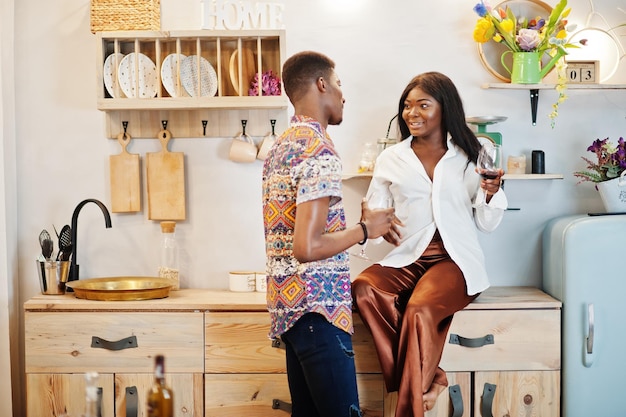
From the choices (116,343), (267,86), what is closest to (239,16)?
(267,86)

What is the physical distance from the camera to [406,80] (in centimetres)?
360

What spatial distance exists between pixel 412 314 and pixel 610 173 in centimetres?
118

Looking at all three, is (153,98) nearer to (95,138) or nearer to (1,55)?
(95,138)

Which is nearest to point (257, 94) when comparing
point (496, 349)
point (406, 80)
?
point (406, 80)

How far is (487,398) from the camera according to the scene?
316cm

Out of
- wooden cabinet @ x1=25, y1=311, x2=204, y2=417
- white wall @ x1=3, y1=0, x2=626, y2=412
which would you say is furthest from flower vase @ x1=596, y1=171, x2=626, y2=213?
wooden cabinet @ x1=25, y1=311, x2=204, y2=417

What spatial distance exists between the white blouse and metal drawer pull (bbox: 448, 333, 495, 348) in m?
0.19

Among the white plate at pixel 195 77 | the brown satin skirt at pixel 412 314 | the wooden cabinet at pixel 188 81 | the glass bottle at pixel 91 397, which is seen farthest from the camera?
the white plate at pixel 195 77

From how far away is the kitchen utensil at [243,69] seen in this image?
343cm

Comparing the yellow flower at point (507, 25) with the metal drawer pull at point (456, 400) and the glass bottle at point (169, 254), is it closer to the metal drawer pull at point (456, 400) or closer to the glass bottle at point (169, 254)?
the metal drawer pull at point (456, 400)

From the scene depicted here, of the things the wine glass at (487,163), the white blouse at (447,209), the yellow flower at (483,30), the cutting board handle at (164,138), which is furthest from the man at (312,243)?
the cutting board handle at (164,138)

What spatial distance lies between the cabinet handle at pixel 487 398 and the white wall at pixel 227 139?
0.64 m

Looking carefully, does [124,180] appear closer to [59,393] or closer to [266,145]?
[266,145]

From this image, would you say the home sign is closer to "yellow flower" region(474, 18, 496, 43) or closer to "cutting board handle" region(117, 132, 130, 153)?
"cutting board handle" region(117, 132, 130, 153)
